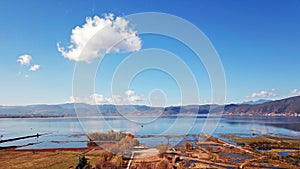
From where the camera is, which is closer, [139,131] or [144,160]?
[144,160]

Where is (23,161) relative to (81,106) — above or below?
below

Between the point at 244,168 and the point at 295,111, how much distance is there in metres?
57.1

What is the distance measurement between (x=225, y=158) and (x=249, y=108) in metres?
67.2

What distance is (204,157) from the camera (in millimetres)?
10953

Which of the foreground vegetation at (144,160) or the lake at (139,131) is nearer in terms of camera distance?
the foreground vegetation at (144,160)

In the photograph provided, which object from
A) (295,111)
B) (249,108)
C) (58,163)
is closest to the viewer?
(58,163)

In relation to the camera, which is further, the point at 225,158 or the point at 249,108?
the point at 249,108

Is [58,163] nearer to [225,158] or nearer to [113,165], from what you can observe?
[113,165]

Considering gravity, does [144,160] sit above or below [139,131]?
above

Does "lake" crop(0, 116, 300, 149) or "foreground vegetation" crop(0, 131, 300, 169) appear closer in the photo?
Result: "foreground vegetation" crop(0, 131, 300, 169)

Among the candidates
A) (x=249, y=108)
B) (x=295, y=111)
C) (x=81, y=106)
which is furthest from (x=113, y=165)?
(x=249, y=108)

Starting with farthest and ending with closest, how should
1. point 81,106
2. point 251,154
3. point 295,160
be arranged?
point 251,154 → point 295,160 → point 81,106

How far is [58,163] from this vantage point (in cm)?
980

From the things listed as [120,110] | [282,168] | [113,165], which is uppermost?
[120,110]
